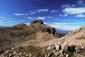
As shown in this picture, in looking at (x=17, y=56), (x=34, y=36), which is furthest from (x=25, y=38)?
(x=17, y=56)

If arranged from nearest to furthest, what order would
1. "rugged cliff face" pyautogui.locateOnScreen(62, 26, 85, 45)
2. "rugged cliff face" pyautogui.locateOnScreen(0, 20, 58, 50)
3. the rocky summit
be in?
the rocky summit
"rugged cliff face" pyautogui.locateOnScreen(62, 26, 85, 45)
"rugged cliff face" pyautogui.locateOnScreen(0, 20, 58, 50)

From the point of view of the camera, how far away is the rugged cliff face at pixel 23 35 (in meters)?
124

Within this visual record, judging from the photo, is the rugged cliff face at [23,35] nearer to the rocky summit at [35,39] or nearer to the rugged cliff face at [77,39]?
the rocky summit at [35,39]

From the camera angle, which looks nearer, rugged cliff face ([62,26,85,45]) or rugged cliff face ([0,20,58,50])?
rugged cliff face ([62,26,85,45])

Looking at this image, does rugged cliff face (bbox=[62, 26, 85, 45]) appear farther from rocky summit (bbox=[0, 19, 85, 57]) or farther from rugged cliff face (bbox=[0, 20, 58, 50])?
rugged cliff face (bbox=[0, 20, 58, 50])

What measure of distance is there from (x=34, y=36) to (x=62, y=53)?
10224 centimetres

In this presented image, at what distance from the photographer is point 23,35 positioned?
5782 inches

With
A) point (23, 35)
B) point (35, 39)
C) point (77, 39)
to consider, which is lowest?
point (35, 39)

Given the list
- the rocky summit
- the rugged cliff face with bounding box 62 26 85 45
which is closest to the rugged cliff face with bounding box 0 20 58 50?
the rocky summit

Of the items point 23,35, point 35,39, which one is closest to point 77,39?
point 35,39

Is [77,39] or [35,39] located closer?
[77,39]

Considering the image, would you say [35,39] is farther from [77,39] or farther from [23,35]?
[77,39]

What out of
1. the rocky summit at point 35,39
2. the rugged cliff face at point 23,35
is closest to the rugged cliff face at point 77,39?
the rocky summit at point 35,39

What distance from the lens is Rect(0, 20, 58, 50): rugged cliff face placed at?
123656 mm
